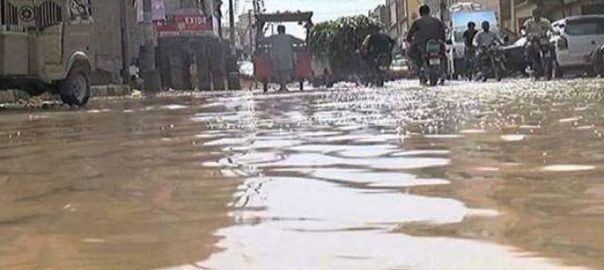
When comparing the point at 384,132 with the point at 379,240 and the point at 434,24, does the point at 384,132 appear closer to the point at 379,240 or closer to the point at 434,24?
the point at 379,240

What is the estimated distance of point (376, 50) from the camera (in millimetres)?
22516

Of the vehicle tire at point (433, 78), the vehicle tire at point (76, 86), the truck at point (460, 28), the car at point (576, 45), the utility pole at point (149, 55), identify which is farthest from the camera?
the utility pole at point (149, 55)

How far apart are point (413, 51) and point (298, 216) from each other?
15558 mm

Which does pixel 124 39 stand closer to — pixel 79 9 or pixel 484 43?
pixel 484 43

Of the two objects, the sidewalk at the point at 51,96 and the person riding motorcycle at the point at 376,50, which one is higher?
the person riding motorcycle at the point at 376,50

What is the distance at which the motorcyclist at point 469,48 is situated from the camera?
22.7 metres

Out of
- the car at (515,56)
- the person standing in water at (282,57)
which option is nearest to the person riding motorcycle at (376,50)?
the person standing in water at (282,57)

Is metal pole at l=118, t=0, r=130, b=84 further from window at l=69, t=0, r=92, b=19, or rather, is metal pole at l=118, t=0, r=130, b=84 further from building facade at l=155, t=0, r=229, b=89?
window at l=69, t=0, r=92, b=19

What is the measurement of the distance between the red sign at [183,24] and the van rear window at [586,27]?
20400mm

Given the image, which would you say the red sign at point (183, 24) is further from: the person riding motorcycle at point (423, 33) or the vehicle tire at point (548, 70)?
the person riding motorcycle at point (423, 33)

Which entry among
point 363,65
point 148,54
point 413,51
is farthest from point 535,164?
point 148,54

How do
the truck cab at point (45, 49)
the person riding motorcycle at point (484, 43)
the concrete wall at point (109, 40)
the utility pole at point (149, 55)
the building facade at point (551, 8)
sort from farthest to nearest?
the building facade at point (551, 8) < the utility pole at point (149, 55) < the concrete wall at point (109, 40) < the person riding motorcycle at point (484, 43) < the truck cab at point (45, 49)

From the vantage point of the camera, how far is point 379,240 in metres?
2.50

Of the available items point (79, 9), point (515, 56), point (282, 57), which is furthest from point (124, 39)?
point (79, 9)
